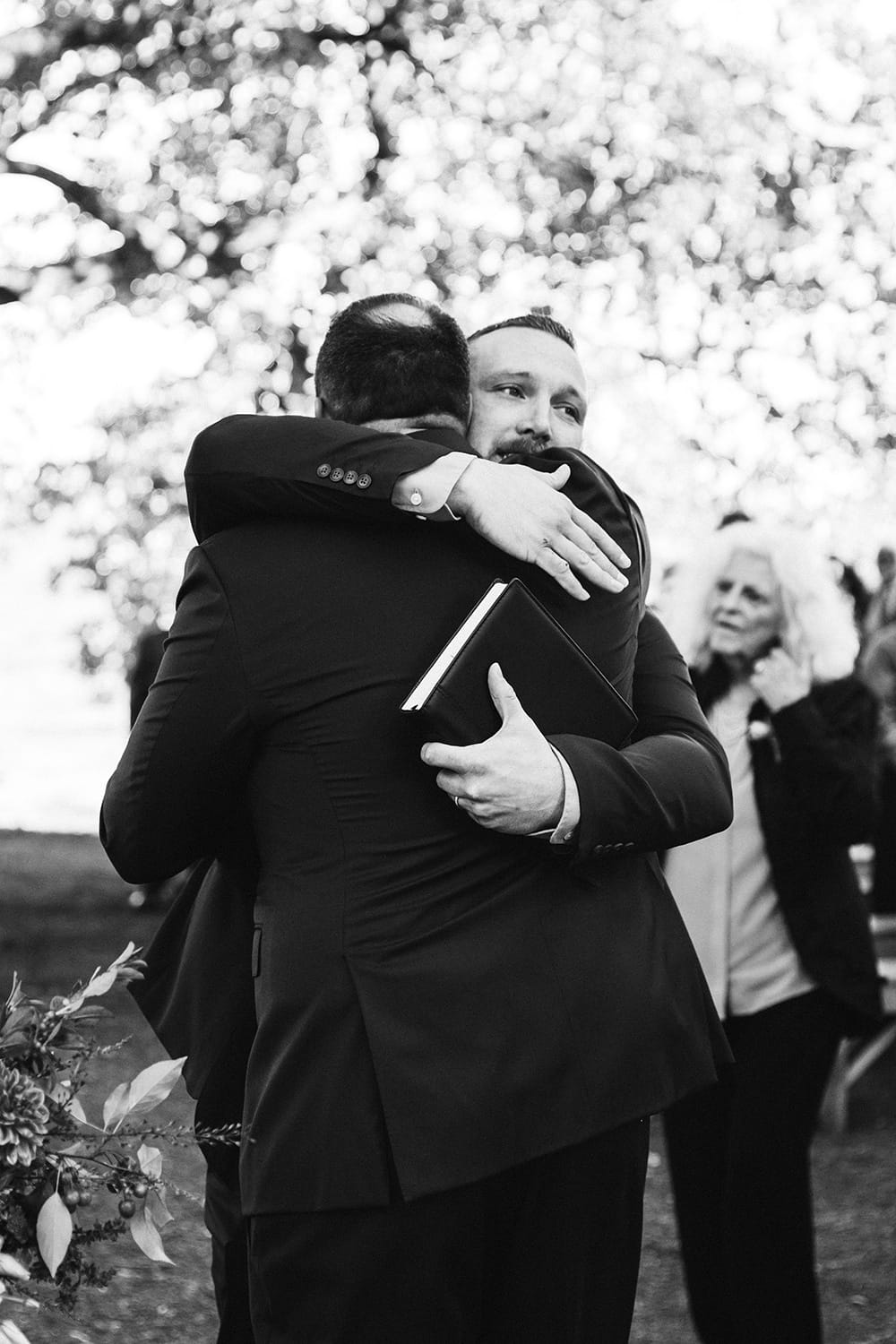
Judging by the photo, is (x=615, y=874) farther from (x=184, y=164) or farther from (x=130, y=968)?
(x=184, y=164)

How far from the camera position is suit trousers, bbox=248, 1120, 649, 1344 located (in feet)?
6.65

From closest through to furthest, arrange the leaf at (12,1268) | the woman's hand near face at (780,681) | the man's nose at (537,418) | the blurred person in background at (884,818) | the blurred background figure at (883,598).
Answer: the leaf at (12,1268) < the man's nose at (537,418) < the woman's hand near face at (780,681) < the blurred person in background at (884,818) < the blurred background figure at (883,598)

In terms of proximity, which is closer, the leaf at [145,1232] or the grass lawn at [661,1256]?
the leaf at [145,1232]

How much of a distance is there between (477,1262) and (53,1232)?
59cm

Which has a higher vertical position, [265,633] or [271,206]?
[271,206]

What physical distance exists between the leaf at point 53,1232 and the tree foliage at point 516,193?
8.02 meters

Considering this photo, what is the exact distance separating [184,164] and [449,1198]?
8.89 metres

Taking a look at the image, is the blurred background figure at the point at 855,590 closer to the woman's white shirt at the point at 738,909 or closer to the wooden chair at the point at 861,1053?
the wooden chair at the point at 861,1053

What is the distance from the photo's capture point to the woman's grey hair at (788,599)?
4.17 meters

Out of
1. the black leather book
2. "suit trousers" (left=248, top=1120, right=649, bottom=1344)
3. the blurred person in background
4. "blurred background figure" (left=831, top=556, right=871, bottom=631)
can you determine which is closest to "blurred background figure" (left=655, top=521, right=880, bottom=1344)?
"suit trousers" (left=248, top=1120, right=649, bottom=1344)

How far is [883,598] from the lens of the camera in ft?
31.3

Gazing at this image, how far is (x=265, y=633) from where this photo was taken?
2035mm

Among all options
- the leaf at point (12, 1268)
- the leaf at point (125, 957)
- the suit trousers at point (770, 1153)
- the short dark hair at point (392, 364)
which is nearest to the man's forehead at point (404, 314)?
the short dark hair at point (392, 364)

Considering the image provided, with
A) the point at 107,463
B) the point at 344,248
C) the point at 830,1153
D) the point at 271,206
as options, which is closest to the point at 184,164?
the point at 271,206
